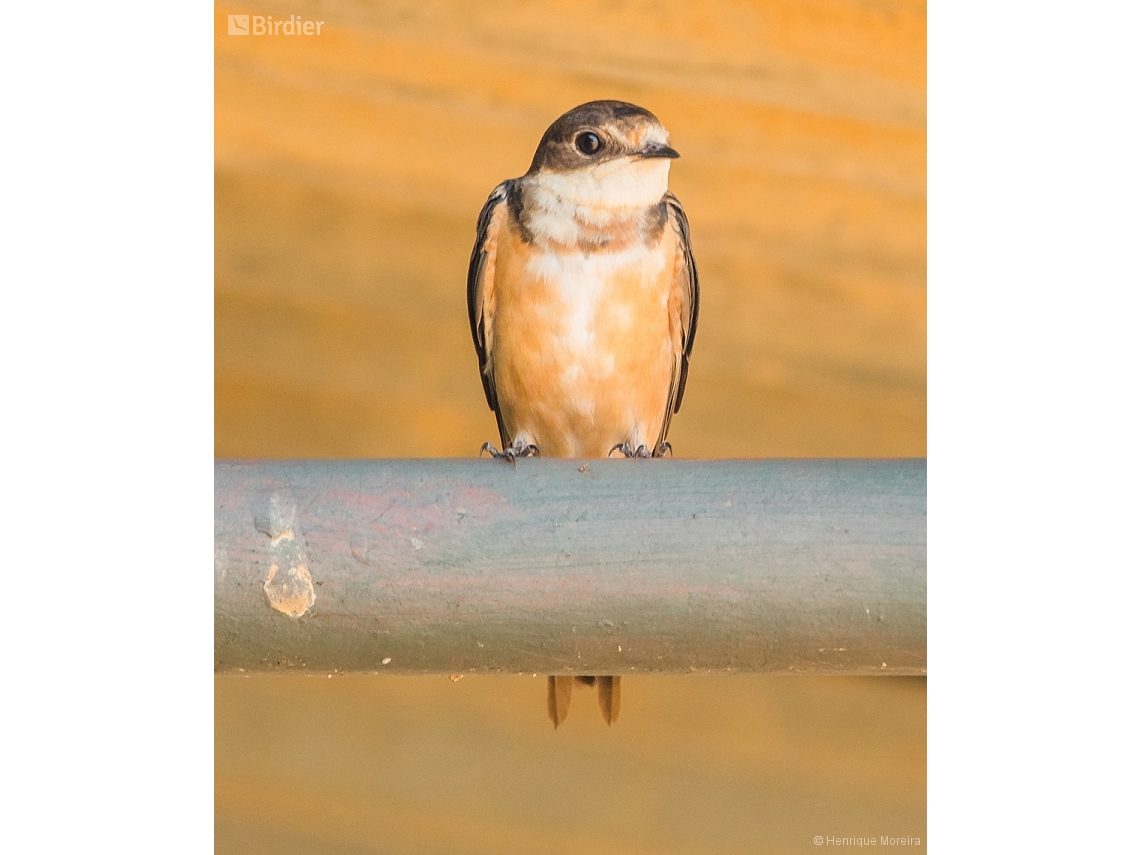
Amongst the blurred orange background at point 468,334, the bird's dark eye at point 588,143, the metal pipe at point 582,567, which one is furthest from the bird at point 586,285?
the metal pipe at point 582,567

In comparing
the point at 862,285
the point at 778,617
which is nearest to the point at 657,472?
the point at 778,617

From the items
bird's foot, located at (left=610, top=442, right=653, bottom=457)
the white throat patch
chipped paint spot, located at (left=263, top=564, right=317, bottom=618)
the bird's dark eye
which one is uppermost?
the bird's dark eye

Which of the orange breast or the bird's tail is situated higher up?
the orange breast

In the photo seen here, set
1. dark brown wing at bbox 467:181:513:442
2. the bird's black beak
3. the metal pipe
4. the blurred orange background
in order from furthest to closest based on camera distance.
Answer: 1. the blurred orange background
2. dark brown wing at bbox 467:181:513:442
3. the bird's black beak
4. the metal pipe

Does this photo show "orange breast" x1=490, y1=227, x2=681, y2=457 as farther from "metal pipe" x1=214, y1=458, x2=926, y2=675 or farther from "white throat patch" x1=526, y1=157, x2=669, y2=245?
"metal pipe" x1=214, y1=458, x2=926, y2=675

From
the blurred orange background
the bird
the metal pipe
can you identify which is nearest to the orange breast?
the bird

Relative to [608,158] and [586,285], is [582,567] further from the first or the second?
[608,158]
